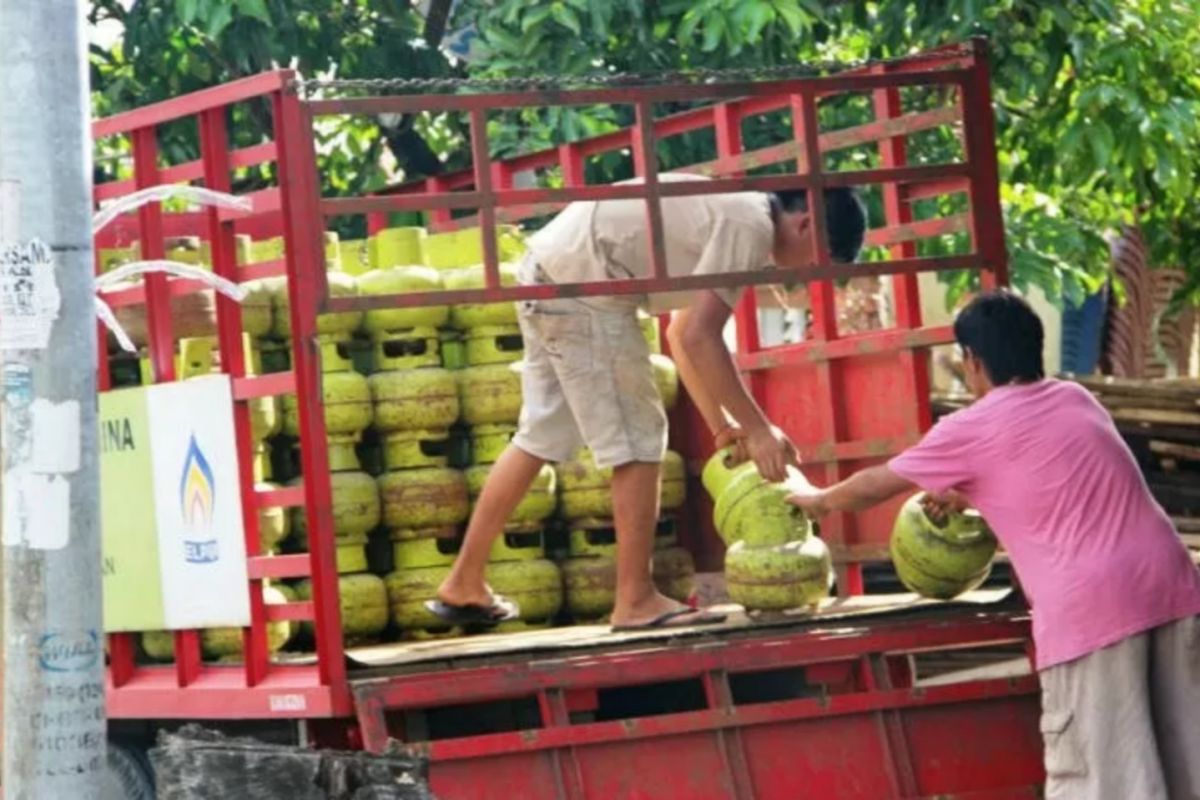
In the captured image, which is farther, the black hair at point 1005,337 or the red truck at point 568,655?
the black hair at point 1005,337

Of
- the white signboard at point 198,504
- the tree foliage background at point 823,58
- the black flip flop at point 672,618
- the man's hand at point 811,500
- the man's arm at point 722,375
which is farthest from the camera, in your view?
the tree foliage background at point 823,58

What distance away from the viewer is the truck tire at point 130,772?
926 cm

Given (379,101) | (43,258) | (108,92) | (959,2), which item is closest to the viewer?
(43,258)

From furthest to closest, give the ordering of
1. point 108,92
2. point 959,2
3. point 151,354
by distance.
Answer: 1. point 108,92
2. point 959,2
3. point 151,354

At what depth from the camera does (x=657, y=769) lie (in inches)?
314

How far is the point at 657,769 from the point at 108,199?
265 centimetres

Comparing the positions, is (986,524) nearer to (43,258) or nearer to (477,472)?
(477,472)

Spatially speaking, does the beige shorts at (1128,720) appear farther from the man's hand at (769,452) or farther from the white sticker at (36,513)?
the white sticker at (36,513)

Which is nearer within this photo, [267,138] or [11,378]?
[11,378]

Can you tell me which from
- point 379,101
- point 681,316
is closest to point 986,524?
point 681,316

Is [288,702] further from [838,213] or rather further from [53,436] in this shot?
[838,213]

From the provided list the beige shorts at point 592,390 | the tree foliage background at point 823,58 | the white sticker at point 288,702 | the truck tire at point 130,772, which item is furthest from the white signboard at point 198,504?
the tree foliage background at point 823,58

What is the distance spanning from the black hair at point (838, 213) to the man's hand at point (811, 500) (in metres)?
0.73

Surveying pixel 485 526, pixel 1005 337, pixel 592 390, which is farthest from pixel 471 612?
pixel 1005 337
